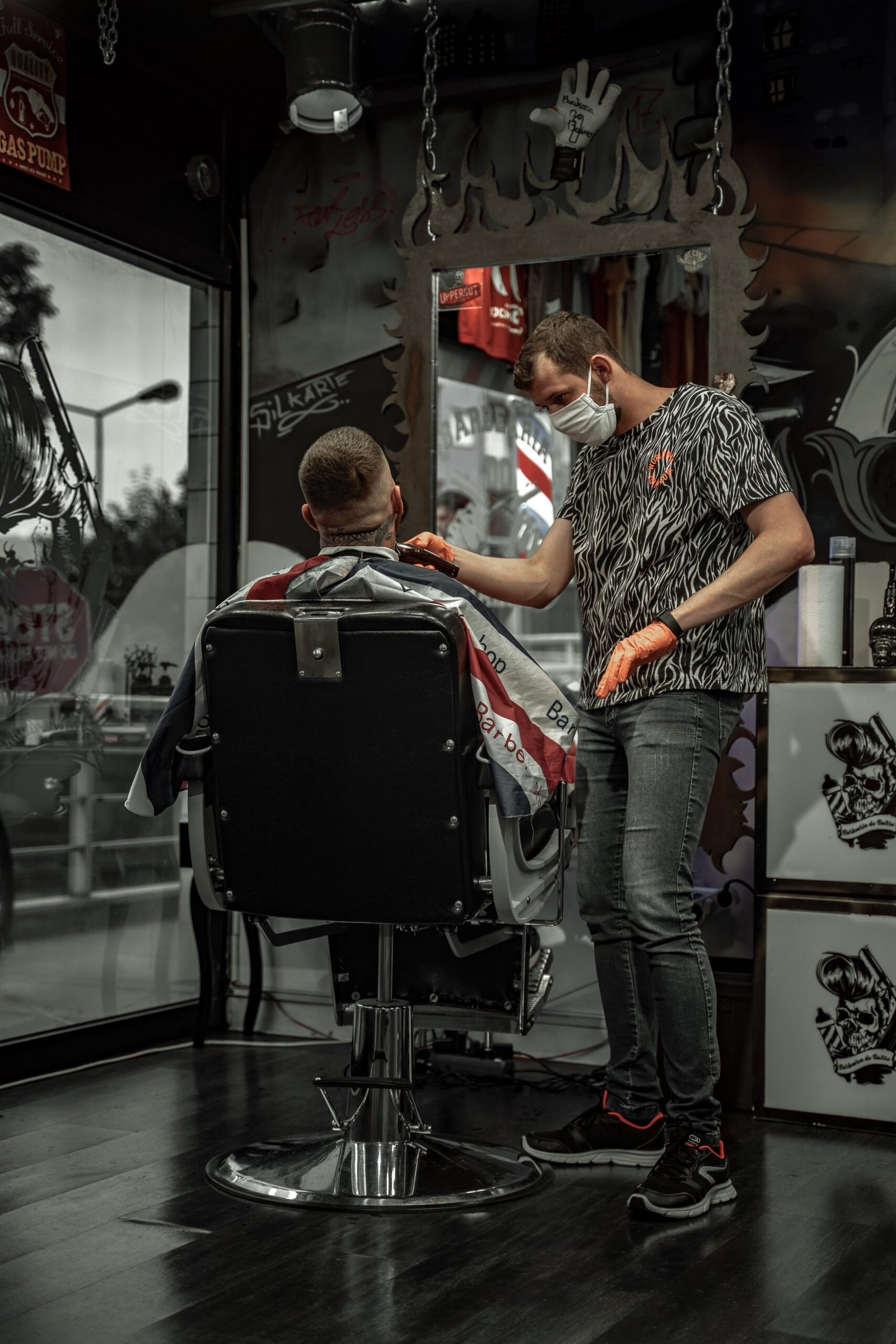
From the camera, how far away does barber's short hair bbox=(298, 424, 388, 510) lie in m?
2.22

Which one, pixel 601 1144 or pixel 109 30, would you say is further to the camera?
pixel 109 30

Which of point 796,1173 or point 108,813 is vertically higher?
point 108,813

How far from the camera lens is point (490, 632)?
223 cm

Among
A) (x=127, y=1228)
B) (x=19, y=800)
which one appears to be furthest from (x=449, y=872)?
(x=19, y=800)

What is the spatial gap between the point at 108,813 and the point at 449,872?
151cm

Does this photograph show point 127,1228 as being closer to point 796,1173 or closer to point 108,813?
point 796,1173

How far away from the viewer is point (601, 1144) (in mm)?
2512

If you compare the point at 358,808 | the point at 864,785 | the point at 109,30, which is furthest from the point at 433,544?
the point at 109,30

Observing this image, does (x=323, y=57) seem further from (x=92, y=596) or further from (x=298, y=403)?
(x=92, y=596)

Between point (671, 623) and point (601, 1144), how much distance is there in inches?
37.2

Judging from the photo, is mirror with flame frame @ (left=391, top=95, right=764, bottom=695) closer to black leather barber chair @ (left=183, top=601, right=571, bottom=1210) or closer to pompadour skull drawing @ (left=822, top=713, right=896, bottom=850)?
pompadour skull drawing @ (left=822, top=713, right=896, bottom=850)

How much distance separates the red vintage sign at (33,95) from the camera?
3.03 m

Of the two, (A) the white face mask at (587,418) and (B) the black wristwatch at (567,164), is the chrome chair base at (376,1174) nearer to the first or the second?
(A) the white face mask at (587,418)

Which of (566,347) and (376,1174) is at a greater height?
(566,347)
